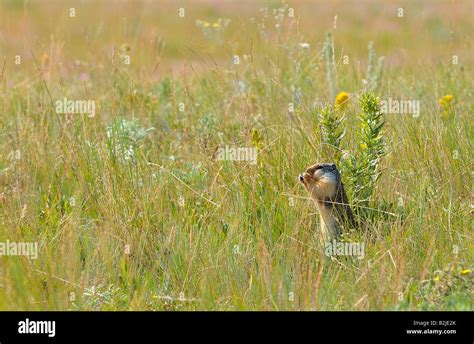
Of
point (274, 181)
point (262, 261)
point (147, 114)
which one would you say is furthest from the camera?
point (147, 114)

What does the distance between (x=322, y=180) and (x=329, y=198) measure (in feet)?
0.41

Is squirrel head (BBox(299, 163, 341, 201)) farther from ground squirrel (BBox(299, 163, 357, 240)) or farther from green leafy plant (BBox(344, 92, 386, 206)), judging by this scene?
green leafy plant (BBox(344, 92, 386, 206))

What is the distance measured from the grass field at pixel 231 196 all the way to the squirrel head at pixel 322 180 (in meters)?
0.19

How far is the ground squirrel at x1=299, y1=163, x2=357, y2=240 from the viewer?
212 inches

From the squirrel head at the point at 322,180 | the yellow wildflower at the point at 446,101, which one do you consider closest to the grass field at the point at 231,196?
the yellow wildflower at the point at 446,101

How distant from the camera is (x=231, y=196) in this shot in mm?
5883

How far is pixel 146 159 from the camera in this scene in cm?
650

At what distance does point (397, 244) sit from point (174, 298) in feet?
Result: 4.37

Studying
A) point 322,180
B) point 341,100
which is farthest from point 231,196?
point 341,100

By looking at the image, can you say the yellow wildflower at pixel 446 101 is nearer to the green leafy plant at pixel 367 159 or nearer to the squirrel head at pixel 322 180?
the green leafy plant at pixel 367 159

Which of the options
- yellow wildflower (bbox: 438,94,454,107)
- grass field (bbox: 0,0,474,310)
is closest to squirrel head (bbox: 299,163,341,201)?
grass field (bbox: 0,0,474,310)

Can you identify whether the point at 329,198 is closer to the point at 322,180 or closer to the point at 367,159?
the point at 322,180

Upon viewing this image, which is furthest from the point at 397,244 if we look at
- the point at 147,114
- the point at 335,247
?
the point at 147,114
